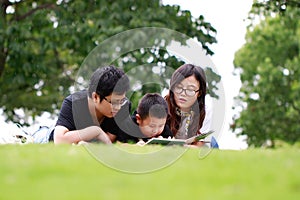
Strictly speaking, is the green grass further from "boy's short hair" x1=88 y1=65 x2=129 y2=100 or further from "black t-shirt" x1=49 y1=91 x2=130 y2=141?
"black t-shirt" x1=49 y1=91 x2=130 y2=141

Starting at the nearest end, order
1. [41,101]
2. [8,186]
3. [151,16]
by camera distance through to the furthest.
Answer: [8,186]
[151,16]
[41,101]

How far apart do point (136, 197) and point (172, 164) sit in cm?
154

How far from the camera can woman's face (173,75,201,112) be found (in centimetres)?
859

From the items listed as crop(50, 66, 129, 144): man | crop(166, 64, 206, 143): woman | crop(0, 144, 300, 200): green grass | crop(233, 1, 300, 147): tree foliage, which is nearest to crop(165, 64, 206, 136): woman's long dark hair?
crop(166, 64, 206, 143): woman

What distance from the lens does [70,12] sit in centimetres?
1828

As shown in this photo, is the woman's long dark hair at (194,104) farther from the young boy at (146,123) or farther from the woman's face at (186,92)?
the young boy at (146,123)

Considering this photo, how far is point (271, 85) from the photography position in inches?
1406

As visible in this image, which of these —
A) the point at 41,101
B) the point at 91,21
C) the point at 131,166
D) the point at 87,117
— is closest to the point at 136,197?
the point at 131,166

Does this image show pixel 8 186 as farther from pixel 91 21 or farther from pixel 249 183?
pixel 91 21

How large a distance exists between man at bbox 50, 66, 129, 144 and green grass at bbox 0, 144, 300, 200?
8.56 feet

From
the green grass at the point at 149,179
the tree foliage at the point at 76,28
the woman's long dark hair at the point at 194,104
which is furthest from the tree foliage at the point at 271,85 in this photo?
the green grass at the point at 149,179

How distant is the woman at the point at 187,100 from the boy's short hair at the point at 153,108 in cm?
22

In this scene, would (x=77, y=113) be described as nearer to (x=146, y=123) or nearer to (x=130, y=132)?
(x=130, y=132)

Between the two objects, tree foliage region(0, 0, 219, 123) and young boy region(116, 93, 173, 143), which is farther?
tree foliage region(0, 0, 219, 123)
